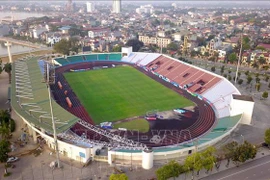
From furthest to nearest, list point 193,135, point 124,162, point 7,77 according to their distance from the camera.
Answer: point 7,77, point 193,135, point 124,162

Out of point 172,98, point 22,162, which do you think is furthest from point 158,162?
point 172,98

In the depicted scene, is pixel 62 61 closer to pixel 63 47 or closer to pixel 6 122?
pixel 63 47

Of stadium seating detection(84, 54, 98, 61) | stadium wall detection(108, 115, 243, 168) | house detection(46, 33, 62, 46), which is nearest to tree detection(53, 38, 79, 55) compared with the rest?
stadium seating detection(84, 54, 98, 61)

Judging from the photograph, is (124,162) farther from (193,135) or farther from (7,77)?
(7,77)

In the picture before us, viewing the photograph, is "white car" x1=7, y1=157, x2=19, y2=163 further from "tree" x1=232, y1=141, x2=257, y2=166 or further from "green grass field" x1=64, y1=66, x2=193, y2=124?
"tree" x1=232, y1=141, x2=257, y2=166

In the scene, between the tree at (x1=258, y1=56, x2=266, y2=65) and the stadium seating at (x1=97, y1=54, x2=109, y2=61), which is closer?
the tree at (x1=258, y1=56, x2=266, y2=65)

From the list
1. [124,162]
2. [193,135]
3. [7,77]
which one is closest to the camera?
[124,162]
